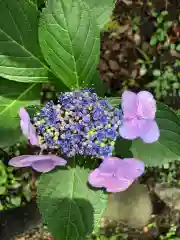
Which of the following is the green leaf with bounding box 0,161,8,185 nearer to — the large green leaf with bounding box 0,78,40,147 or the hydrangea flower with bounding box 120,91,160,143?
the large green leaf with bounding box 0,78,40,147

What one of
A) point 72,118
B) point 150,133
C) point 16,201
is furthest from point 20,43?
point 16,201

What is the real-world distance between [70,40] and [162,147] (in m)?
0.38

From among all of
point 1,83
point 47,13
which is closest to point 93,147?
point 47,13

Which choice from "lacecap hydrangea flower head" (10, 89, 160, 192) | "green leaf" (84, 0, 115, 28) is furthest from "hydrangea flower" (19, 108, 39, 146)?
"green leaf" (84, 0, 115, 28)

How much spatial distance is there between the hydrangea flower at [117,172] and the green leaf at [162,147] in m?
0.17

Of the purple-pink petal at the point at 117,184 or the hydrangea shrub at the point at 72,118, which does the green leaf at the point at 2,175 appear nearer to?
the hydrangea shrub at the point at 72,118

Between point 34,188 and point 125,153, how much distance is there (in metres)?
0.78

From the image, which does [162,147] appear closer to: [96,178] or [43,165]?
[96,178]

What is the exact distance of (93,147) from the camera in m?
1.06

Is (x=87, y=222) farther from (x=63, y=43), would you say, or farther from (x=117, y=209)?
(x=117, y=209)

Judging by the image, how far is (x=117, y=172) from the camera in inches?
42.8

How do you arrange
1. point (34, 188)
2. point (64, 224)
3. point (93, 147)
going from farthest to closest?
point (34, 188)
point (64, 224)
point (93, 147)

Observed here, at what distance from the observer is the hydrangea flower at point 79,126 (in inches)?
41.0

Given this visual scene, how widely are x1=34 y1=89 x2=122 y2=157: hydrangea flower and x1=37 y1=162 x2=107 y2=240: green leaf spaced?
20 centimetres
